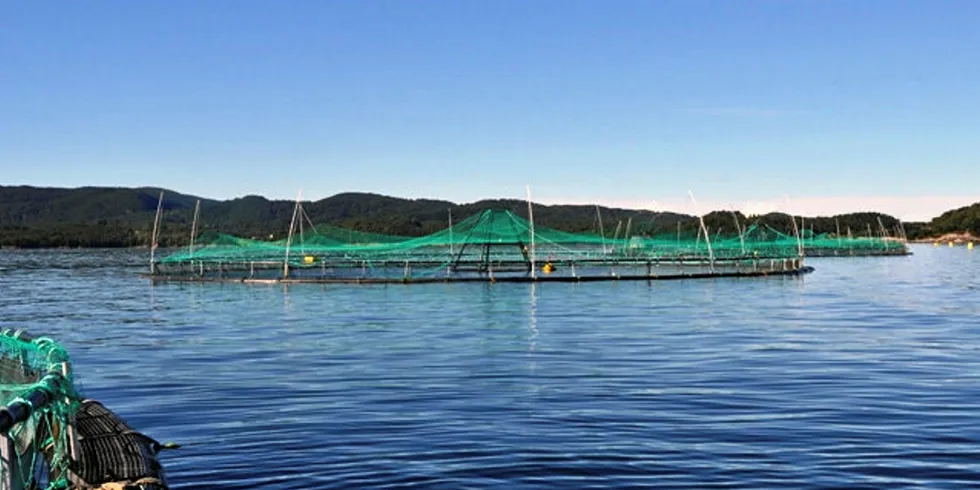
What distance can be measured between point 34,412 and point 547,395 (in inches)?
630

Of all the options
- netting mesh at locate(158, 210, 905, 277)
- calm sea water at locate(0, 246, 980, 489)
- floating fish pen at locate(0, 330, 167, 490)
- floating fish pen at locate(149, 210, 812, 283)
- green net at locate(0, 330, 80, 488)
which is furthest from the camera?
netting mesh at locate(158, 210, 905, 277)

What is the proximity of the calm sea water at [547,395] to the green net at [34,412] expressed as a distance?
117 inches

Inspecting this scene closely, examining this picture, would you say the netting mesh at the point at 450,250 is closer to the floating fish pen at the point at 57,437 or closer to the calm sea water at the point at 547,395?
the calm sea water at the point at 547,395

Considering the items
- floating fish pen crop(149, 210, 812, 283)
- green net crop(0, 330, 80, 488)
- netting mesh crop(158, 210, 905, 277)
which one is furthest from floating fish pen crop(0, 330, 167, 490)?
netting mesh crop(158, 210, 905, 277)

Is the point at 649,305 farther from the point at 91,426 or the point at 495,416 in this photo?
the point at 91,426

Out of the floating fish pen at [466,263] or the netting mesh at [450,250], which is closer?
the floating fish pen at [466,263]

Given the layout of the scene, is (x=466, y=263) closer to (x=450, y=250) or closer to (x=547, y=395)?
(x=450, y=250)

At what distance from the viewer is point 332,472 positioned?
15578 mm

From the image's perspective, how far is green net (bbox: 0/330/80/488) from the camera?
755 centimetres

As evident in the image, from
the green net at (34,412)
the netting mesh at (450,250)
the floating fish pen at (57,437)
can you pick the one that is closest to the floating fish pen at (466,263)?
the netting mesh at (450,250)

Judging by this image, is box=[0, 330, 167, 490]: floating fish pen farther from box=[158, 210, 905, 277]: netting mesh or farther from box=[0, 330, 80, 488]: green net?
box=[158, 210, 905, 277]: netting mesh

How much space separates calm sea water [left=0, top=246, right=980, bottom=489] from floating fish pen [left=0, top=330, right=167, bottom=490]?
1.72 meters

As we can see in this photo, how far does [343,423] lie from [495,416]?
9.45 feet

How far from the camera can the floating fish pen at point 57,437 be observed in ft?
26.1
